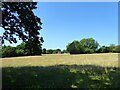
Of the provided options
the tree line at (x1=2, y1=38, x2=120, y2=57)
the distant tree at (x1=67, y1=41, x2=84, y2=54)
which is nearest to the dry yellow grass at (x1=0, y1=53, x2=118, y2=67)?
the tree line at (x1=2, y1=38, x2=120, y2=57)

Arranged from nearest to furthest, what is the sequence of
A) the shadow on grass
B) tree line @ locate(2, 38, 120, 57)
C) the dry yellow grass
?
the shadow on grass, tree line @ locate(2, 38, 120, 57), the dry yellow grass

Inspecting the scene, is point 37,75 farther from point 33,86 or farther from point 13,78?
point 33,86

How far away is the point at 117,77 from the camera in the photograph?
17766mm

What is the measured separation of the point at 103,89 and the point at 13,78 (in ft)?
18.0

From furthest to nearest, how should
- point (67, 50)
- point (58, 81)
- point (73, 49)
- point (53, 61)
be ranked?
point (73, 49) → point (67, 50) → point (53, 61) → point (58, 81)

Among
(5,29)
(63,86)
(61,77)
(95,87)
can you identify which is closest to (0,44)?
(5,29)

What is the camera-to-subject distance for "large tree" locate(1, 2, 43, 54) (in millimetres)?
16500

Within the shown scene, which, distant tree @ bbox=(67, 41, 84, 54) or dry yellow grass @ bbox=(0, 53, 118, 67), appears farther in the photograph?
distant tree @ bbox=(67, 41, 84, 54)

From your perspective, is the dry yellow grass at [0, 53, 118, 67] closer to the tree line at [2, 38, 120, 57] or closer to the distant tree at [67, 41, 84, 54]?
the tree line at [2, 38, 120, 57]

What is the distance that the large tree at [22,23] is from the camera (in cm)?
→ 1650

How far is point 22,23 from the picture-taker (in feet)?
56.9

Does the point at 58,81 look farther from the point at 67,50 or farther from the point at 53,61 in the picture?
the point at 67,50

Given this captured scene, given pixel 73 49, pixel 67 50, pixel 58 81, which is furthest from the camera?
pixel 73 49

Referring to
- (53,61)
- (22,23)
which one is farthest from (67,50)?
(22,23)
